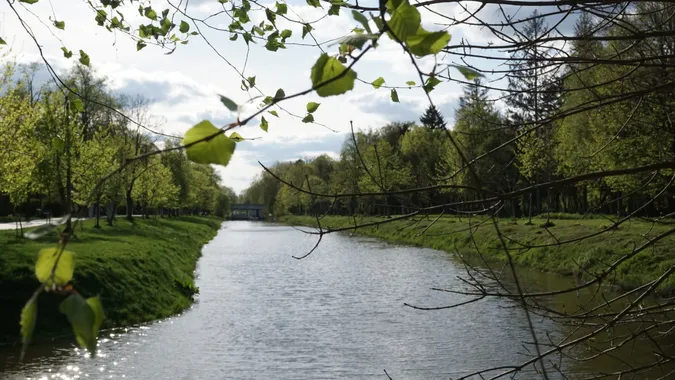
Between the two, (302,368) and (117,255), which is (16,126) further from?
(302,368)

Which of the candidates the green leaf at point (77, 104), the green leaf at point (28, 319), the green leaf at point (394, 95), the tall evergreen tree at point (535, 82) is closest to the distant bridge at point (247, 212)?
the tall evergreen tree at point (535, 82)

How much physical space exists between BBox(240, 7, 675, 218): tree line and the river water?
3.10m

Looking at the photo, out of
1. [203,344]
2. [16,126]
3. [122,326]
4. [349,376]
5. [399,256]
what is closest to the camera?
[349,376]

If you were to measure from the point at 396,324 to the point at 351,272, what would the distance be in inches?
420

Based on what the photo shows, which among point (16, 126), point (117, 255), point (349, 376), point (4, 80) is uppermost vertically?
point (4, 80)

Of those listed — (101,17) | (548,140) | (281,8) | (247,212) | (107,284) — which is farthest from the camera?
(247,212)

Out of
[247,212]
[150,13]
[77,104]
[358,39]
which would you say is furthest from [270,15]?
[247,212]

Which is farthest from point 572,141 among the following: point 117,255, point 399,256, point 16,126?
→ point 16,126

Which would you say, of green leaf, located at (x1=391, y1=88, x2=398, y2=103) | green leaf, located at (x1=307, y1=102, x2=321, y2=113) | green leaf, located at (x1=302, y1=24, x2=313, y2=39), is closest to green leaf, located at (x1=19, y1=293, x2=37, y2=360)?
green leaf, located at (x1=307, y1=102, x2=321, y2=113)

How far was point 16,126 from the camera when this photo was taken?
2062cm

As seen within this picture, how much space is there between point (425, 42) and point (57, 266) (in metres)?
0.68

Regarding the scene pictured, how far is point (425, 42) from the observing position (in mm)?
1046

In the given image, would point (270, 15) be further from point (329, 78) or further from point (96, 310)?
point (96, 310)

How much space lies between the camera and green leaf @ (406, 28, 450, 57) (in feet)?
3.40
